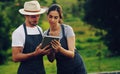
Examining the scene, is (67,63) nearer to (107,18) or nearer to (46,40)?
(46,40)

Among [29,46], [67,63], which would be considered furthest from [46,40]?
[67,63]

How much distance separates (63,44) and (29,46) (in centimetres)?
39

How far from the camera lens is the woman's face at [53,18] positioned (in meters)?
5.01

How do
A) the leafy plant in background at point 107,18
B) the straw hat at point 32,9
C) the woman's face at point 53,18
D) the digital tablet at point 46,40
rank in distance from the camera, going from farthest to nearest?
the leafy plant in background at point 107,18 < the straw hat at point 32,9 < the woman's face at point 53,18 < the digital tablet at point 46,40

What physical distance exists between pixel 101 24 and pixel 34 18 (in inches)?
571

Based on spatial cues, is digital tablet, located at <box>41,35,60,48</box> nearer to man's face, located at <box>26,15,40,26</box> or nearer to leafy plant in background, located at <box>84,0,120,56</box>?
man's face, located at <box>26,15,40,26</box>

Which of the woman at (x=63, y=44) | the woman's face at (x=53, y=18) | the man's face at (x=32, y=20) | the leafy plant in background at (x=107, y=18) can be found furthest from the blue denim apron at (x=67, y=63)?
the leafy plant in background at (x=107, y=18)

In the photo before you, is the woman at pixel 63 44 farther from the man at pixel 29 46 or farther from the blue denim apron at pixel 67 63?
the man at pixel 29 46

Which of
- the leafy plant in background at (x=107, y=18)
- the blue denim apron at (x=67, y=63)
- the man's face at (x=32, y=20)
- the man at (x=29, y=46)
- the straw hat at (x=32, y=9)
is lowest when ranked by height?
the leafy plant in background at (x=107, y=18)

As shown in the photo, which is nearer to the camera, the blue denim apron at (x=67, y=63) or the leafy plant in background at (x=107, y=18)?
the blue denim apron at (x=67, y=63)

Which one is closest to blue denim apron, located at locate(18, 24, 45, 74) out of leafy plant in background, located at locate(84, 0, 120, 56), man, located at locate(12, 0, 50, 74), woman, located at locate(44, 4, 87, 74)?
man, located at locate(12, 0, 50, 74)

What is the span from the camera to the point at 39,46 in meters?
4.91

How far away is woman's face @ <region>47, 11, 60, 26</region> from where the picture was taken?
5010 mm

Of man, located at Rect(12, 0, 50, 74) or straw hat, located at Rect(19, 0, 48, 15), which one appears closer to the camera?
man, located at Rect(12, 0, 50, 74)
